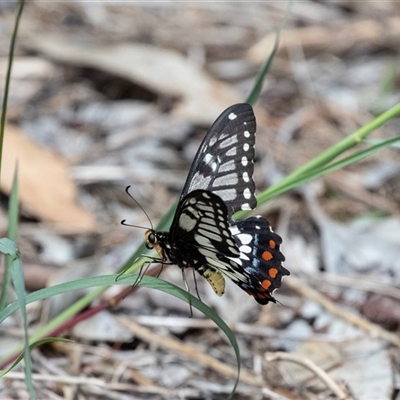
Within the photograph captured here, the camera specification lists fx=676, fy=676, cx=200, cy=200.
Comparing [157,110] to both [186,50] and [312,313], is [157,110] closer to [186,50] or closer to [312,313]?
[186,50]

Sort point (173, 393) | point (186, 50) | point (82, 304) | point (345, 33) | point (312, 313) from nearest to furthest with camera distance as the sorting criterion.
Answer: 1. point (82, 304)
2. point (173, 393)
3. point (312, 313)
4. point (186, 50)
5. point (345, 33)

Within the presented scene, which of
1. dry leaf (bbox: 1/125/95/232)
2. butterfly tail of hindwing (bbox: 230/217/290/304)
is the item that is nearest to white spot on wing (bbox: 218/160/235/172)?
butterfly tail of hindwing (bbox: 230/217/290/304)

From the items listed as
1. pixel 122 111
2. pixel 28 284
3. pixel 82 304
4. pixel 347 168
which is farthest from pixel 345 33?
pixel 82 304

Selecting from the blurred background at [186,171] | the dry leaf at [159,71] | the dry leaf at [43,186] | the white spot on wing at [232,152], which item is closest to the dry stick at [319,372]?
the blurred background at [186,171]

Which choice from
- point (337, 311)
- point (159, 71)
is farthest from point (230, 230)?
point (159, 71)

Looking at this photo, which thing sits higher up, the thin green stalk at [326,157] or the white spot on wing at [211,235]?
the thin green stalk at [326,157]

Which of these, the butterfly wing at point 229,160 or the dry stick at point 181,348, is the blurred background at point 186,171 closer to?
the dry stick at point 181,348
